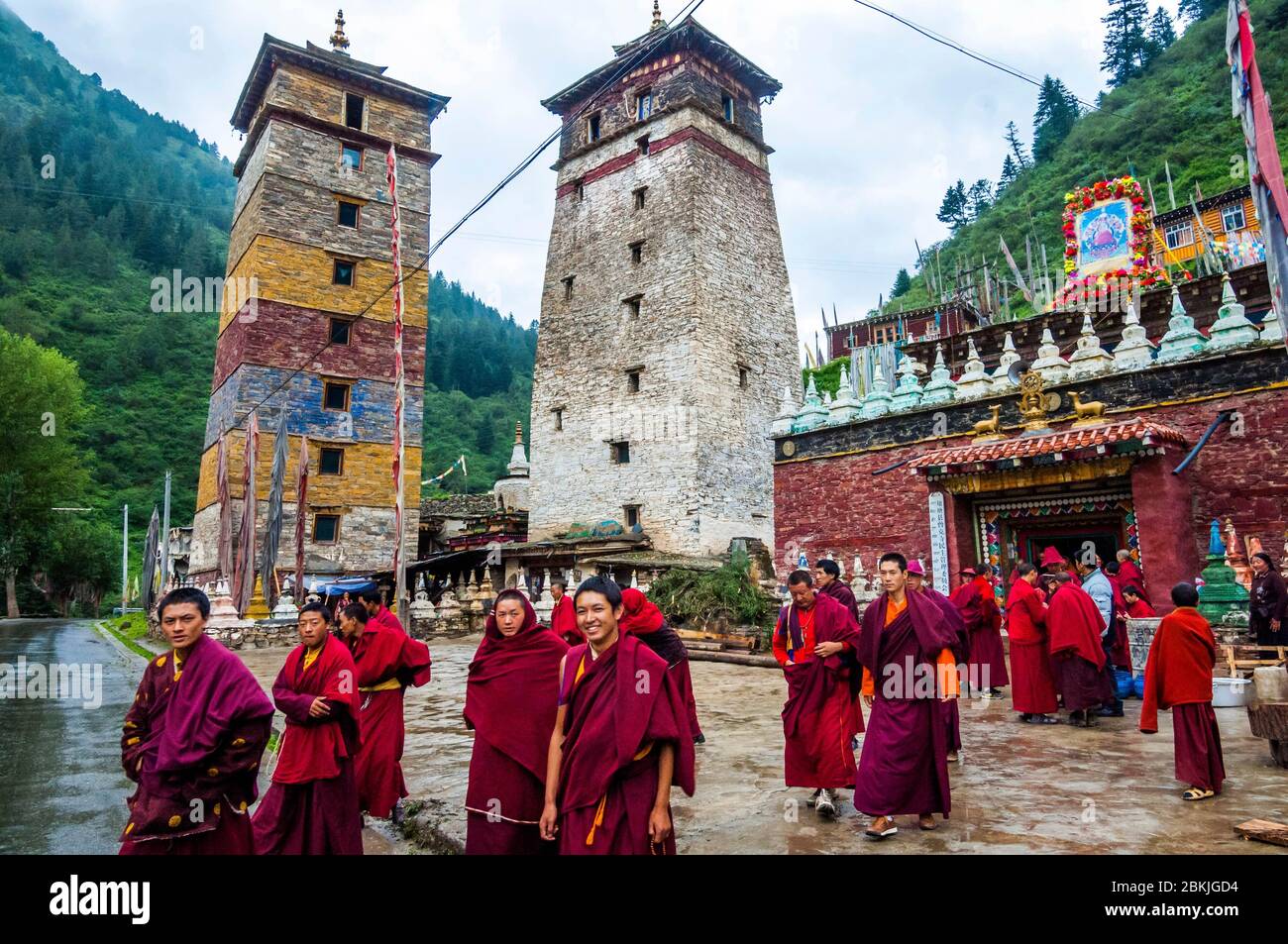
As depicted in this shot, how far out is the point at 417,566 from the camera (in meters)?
24.4

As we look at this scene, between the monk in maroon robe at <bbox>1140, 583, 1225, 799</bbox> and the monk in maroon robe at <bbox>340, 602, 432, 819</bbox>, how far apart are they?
16.5 ft

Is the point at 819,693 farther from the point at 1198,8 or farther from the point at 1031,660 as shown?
the point at 1198,8

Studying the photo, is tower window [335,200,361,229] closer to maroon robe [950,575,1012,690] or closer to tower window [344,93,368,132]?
tower window [344,93,368,132]

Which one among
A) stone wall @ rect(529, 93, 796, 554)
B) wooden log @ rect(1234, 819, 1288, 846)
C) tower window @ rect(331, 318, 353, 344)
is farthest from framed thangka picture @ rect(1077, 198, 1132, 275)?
tower window @ rect(331, 318, 353, 344)

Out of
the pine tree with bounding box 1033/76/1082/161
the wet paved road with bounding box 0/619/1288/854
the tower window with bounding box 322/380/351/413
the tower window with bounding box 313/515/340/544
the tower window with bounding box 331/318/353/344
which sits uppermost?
the pine tree with bounding box 1033/76/1082/161

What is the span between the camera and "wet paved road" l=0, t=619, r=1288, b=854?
4285 mm

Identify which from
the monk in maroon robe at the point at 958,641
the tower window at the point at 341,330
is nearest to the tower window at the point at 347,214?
the tower window at the point at 341,330

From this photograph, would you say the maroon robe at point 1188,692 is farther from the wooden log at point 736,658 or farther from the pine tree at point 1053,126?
the pine tree at point 1053,126

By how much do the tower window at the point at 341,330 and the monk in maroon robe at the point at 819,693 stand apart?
77.3ft

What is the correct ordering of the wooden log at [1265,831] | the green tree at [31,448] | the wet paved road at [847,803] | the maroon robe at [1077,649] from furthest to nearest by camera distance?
the green tree at [31,448]
the maroon robe at [1077,649]
the wet paved road at [847,803]
the wooden log at [1265,831]

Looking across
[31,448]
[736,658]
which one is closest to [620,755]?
[736,658]

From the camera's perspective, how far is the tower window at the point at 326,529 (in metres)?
24.0

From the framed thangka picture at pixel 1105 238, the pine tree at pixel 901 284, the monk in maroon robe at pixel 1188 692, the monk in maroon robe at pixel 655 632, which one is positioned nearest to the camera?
the monk in maroon robe at pixel 1188 692

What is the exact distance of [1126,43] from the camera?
64438 millimetres
